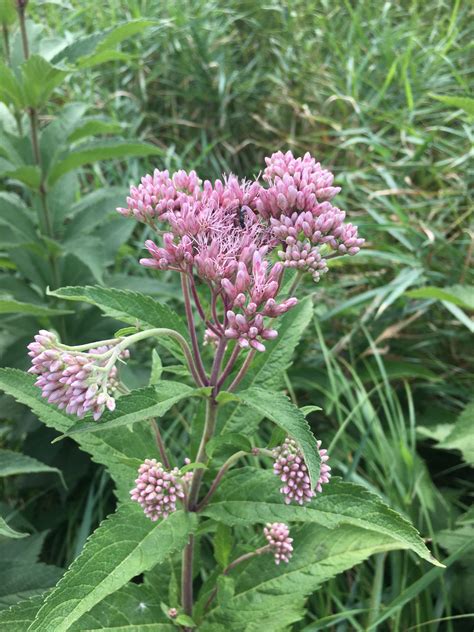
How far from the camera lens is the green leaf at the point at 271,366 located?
1268mm

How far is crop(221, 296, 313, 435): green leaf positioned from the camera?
4.16 feet

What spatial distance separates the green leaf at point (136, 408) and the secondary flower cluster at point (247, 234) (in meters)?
0.14

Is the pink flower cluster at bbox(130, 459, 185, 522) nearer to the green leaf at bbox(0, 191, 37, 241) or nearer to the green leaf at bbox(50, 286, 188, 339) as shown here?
the green leaf at bbox(50, 286, 188, 339)

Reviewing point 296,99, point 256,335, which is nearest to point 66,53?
point 256,335

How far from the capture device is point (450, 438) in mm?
1712

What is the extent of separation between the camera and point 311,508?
3.75ft

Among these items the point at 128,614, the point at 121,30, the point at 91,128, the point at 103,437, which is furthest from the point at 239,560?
the point at 121,30

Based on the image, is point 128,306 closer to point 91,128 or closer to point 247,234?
point 247,234

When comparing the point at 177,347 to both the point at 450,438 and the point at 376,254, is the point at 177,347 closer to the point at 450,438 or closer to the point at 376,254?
the point at 450,438

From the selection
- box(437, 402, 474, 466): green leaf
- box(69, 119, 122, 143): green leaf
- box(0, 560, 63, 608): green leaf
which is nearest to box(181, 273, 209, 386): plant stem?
box(0, 560, 63, 608): green leaf

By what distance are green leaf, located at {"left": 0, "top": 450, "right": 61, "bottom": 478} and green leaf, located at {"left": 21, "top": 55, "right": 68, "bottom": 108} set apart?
102cm

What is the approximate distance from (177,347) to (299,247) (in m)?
0.29

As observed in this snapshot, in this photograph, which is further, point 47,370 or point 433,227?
point 433,227

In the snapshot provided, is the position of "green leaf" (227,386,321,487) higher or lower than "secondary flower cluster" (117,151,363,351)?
A: lower
